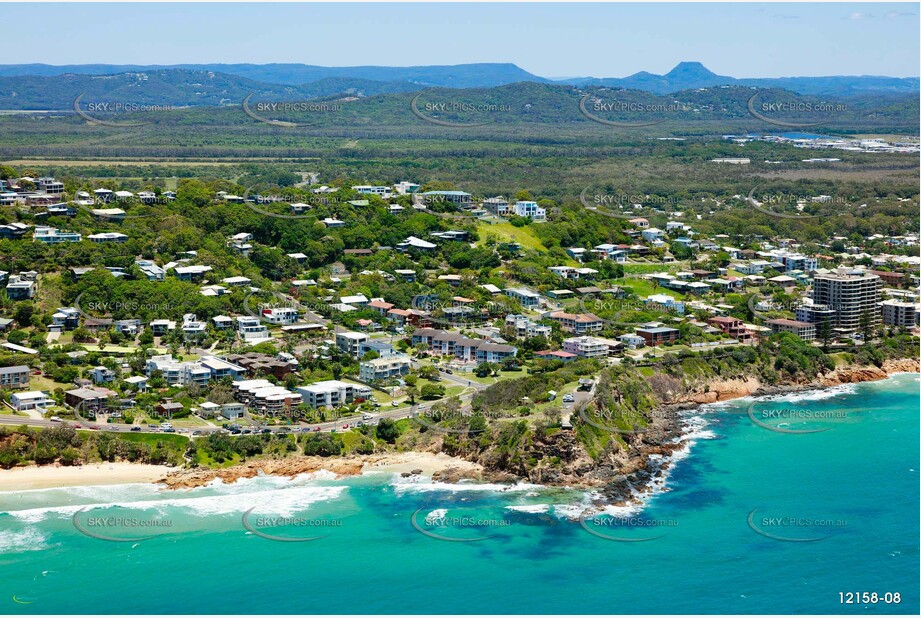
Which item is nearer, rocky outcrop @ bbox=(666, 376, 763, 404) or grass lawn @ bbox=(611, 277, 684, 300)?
rocky outcrop @ bbox=(666, 376, 763, 404)

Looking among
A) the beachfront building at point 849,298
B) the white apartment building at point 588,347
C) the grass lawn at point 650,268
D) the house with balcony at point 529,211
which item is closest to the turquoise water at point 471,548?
the white apartment building at point 588,347

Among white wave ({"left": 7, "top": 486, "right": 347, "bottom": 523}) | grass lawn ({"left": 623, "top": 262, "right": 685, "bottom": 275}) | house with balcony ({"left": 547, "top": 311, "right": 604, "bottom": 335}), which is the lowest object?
white wave ({"left": 7, "top": 486, "right": 347, "bottom": 523})

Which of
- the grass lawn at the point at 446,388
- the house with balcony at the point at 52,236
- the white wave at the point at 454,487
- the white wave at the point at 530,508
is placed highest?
the house with balcony at the point at 52,236

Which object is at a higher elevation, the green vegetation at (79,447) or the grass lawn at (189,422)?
the grass lawn at (189,422)

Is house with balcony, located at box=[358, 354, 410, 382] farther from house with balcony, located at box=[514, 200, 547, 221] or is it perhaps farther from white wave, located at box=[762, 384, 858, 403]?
house with balcony, located at box=[514, 200, 547, 221]

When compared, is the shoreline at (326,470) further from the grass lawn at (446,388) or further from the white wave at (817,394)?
the white wave at (817,394)

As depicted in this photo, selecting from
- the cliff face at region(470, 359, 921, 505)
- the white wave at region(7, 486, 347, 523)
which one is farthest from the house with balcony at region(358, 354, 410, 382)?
the white wave at region(7, 486, 347, 523)
